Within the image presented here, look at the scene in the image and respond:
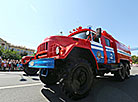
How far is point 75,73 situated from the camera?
2.59 metres

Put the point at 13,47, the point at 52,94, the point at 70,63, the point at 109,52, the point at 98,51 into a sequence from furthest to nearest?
the point at 13,47 → the point at 109,52 → the point at 98,51 → the point at 52,94 → the point at 70,63

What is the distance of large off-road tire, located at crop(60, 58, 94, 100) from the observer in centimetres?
235

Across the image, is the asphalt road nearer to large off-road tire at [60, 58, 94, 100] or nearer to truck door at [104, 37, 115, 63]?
large off-road tire at [60, 58, 94, 100]

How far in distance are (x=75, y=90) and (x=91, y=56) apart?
1.35 m

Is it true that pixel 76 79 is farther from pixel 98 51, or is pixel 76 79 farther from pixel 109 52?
pixel 109 52

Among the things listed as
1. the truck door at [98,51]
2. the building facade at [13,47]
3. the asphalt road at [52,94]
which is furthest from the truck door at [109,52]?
the building facade at [13,47]

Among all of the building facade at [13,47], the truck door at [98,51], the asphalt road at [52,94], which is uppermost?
the building facade at [13,47]

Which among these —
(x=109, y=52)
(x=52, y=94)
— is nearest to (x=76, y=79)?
(x=52, y=94)

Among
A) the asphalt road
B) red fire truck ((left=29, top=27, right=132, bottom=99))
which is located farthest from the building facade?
red fire truck ((left=29, top=27, right=132, bottom=99))

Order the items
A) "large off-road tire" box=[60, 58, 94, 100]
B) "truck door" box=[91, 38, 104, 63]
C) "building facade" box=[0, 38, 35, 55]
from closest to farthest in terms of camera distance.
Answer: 1. "large off-road tire" box=[60, 58, 94, 100]
2. "truck door" box=[91, 38, 104, 63]
3. "building facade" box=[0, 38, 35, 55]

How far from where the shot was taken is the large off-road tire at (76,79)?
235 cm

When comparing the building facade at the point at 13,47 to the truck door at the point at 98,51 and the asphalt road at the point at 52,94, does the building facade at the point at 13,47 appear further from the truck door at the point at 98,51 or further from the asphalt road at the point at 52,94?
the truck door at the point at 98,51

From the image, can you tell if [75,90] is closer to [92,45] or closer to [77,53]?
[77,53]

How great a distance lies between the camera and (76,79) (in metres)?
2.60
